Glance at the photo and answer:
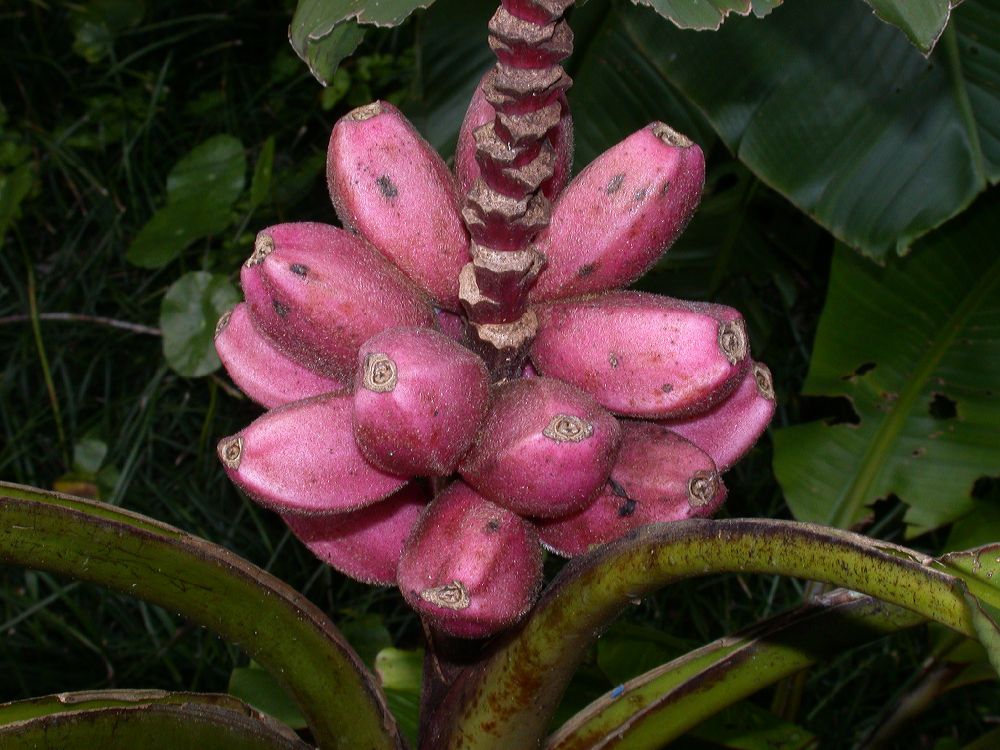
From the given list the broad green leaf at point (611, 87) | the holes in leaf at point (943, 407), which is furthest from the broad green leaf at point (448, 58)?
the holes in leaf at point (943, 407)

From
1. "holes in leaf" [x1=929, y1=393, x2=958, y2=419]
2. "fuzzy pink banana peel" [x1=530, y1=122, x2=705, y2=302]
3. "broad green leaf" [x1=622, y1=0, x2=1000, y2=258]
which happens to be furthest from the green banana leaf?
"holes in leaf" [x1=929, y1=393, x2=958, y2=419]

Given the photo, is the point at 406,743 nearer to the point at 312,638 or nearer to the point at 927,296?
the point at 312,638

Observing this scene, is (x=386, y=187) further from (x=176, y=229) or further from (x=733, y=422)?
(x=176, y=229)

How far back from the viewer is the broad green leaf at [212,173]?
229 cm

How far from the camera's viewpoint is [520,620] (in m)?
0.86

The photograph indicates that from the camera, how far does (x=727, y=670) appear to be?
973mm

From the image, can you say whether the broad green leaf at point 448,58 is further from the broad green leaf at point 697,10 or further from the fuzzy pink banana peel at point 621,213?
the broad green leaf at point 697,10

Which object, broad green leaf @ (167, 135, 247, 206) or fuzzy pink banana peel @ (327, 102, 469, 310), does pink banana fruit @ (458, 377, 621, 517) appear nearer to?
fuzzy pink banana peel @ (327, 102, 469, 310)

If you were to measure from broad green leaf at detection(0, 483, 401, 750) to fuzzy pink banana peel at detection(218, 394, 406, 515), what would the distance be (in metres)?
0.08

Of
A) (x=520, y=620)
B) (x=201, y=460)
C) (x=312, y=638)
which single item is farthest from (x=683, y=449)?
(x=201, y=460)

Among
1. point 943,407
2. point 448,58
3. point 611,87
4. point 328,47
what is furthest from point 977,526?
point 328,47

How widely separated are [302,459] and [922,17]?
1.74 feet

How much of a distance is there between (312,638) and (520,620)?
181 millimetres

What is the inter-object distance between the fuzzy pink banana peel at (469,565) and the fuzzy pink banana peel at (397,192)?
187 mm
